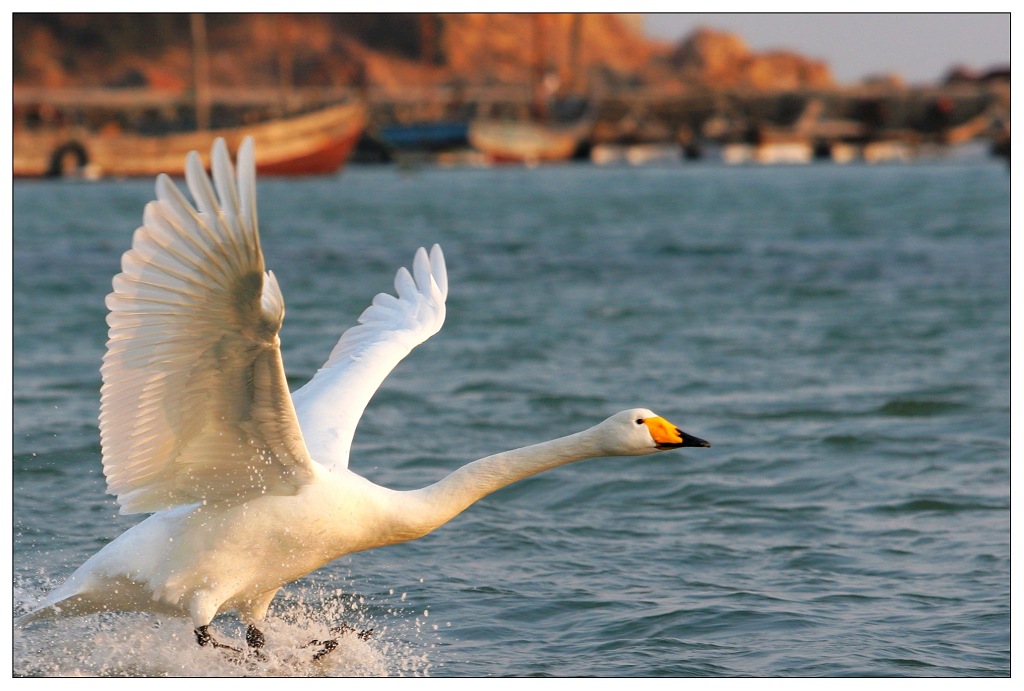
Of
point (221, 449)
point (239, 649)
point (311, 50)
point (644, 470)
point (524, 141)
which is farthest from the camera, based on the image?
point (311, 50)

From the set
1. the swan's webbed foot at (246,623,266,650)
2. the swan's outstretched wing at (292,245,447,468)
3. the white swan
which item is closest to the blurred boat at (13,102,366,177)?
the swan's outstretched wing at (292,245,447,468)

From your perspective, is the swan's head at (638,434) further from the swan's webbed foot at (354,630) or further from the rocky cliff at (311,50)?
the rocky cliff at (311,50)

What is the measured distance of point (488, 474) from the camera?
5.93 meters

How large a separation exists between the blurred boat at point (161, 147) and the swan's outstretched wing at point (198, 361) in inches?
1595

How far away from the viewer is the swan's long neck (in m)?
5.88

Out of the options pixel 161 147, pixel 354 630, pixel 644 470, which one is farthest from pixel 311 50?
pixel 354 630

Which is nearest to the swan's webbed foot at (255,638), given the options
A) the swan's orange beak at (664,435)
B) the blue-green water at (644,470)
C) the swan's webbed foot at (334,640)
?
the blue-green water at (644,470)

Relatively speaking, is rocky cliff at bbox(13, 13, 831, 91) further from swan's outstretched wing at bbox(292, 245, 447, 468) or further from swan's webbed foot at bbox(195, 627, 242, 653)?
swan's webbed foot at bbox(195, 627, 242, 653)

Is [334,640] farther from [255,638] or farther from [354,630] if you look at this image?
[255,638]

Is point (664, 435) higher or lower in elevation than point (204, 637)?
higher

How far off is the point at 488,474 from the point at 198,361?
1391 millimetres

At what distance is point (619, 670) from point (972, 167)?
6688 cm

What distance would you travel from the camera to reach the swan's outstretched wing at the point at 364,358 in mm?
6484

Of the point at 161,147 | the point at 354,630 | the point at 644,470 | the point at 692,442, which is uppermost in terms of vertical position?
the point at 692,442
